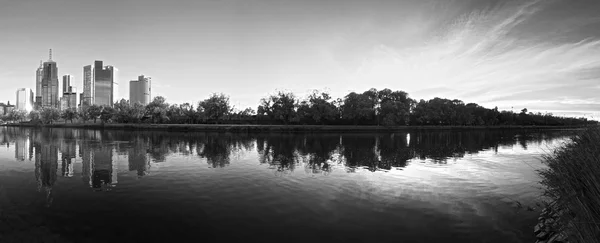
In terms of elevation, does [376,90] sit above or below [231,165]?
above

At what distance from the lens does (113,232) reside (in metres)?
10.2

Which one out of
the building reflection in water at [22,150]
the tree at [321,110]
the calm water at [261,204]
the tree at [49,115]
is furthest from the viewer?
the tree at [49,115]

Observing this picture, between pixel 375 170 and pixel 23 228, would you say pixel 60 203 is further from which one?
pixel 375 170

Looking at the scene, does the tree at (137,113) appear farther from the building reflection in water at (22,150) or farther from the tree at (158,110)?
the building reflection in water at (22,150)

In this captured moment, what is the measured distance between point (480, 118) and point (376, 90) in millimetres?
78342

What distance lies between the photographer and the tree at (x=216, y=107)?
112 meters

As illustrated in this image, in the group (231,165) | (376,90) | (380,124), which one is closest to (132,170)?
(231,165)

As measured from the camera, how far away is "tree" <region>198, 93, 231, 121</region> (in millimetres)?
112125

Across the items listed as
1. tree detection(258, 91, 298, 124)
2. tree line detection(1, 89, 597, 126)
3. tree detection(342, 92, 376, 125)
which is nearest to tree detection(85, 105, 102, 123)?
tree line detection(1, 89, 597, 126)

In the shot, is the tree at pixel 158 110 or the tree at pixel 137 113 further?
the tree at pixel 137 113

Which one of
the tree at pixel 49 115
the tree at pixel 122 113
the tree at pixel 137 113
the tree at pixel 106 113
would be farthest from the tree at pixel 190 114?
the tree at pixel 49 115

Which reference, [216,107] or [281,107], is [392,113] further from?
[216,107]

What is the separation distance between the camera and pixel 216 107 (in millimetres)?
112125

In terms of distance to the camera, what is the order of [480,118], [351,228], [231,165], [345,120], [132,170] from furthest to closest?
[480,118] < [345,120] < [231,165] < [132,170] < [351,228]
